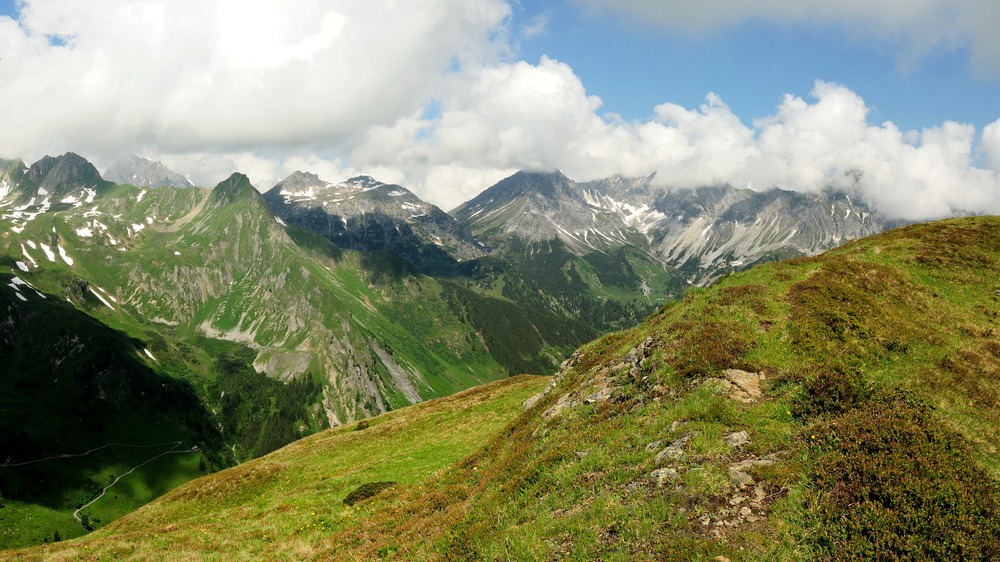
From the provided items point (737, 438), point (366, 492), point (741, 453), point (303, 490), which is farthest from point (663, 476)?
point (303, 490)

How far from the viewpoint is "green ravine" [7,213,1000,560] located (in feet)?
31.7

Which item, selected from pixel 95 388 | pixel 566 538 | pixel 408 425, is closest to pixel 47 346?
pixel 95 388

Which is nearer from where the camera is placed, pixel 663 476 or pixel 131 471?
pixel 663 476

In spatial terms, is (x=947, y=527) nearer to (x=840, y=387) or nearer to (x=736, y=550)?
(x=736, y=550)

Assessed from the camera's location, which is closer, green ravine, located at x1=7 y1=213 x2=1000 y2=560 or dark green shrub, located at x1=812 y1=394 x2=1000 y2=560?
dark green shrub, located at x1=812 y1=394 x2=1000 y2=560

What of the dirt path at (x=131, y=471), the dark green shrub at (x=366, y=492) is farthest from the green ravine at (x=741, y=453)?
the dirt path at (x=131, y=471)

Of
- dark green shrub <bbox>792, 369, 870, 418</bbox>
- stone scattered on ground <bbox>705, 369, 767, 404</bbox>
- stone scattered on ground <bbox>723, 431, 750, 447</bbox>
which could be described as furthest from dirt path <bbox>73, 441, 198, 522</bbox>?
dark green shrub <bbox>792, 369, 870, 418</bbox>

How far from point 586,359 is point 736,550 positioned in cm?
2243

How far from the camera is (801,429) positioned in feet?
44.2

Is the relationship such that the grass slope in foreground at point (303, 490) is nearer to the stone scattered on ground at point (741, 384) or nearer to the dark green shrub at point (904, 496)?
the stone scattered on ground at point (741, 384)

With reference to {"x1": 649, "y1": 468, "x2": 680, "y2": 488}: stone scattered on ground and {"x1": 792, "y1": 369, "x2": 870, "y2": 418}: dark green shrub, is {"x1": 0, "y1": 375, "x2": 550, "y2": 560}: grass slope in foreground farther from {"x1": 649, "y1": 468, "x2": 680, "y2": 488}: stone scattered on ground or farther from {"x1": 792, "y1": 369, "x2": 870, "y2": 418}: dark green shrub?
{"x1": 792, "y1": 369, "x2": 870, "y2": 418}: dark green shrub

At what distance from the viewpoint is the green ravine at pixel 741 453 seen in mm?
9648

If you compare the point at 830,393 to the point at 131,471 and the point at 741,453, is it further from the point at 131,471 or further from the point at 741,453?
the point at 131,471

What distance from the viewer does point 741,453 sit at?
12938mm
